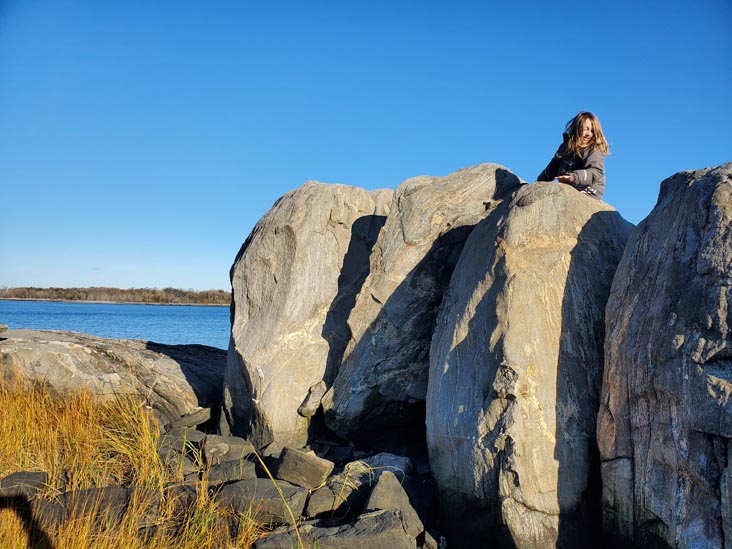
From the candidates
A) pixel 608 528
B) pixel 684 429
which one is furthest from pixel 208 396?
pixel 684 429

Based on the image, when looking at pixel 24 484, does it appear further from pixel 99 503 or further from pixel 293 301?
pixel 293 301

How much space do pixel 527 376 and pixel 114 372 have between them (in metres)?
6.38

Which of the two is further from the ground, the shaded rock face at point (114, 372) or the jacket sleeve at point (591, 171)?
the jacket sleeve at point (591, 171)

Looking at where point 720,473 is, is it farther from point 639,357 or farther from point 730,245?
point 730,245

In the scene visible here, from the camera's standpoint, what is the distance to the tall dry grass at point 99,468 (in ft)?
17.5

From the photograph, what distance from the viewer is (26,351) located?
917 cm

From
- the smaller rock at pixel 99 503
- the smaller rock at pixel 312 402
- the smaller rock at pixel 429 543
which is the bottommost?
the smaller rock at pixel 429 543

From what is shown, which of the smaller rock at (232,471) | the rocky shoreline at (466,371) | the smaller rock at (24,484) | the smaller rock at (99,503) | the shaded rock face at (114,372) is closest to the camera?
the rocky shoreline at (466,371)

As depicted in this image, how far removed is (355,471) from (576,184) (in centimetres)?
430

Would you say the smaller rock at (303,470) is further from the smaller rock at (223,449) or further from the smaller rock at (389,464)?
the smaller rock at (223,449)

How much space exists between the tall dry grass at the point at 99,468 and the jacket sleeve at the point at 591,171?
533cm

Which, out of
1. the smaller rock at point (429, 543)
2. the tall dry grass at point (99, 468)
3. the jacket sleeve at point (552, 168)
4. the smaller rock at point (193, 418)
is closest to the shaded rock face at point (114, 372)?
the smaller rock at point (193, 418)

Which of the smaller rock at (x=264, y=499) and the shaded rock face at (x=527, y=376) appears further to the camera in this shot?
the smaller rock at (x=264, y=499)

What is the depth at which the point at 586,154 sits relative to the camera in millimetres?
7863
